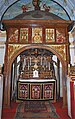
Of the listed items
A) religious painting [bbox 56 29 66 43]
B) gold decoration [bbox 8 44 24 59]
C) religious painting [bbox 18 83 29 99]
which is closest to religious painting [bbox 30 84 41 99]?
religious painting [bbox 18 83 29 99]

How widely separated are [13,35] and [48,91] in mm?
3012

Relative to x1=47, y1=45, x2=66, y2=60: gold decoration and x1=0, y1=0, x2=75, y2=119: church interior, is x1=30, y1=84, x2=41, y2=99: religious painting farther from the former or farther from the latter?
x1=47, y1=45, x2=66, y2=60: gold decoration

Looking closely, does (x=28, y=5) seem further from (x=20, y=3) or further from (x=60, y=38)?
(x=60, y=38)

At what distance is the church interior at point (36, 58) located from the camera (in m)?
5.97

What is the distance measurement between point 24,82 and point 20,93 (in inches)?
20.2

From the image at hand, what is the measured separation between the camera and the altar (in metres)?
7.55

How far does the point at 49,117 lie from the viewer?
5.14 m

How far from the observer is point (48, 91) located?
7.64 metres

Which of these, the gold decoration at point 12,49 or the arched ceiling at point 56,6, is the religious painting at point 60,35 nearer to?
the gold decoration at point 12,49

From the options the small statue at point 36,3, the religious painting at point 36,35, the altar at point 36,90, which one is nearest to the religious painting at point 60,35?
the religious painting at point 36,35

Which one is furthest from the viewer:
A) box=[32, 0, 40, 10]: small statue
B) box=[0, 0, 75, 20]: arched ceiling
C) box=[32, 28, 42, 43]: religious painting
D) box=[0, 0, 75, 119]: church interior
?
box=[32, 0, 40, 10]: small statue

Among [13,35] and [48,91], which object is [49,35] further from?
[48,91]

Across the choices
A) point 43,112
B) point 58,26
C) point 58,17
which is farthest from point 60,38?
point 58,17

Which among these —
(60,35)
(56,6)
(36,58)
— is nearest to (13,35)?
(60,35)
